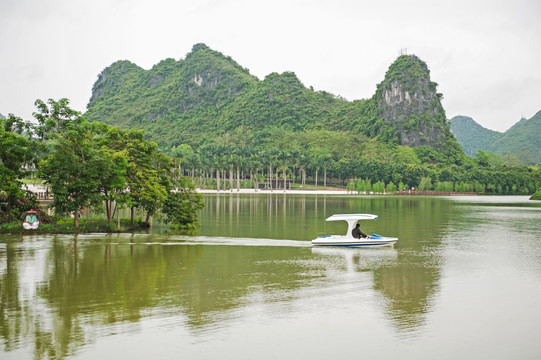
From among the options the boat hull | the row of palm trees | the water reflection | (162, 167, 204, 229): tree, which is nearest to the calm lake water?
the water reflection

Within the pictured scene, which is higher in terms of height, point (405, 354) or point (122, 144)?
point (122, 144)

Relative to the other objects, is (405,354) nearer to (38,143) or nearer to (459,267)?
(459,267)

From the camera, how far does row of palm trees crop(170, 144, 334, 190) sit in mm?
152250

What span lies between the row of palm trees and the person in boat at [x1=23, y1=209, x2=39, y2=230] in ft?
350

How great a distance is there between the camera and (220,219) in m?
57.8

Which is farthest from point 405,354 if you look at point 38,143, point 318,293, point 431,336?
point 38,143

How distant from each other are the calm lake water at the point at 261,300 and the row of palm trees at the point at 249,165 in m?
113

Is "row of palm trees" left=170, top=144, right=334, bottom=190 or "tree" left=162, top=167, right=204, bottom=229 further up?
"row of palm trees" left=170, top=144, right=334, bottom=190

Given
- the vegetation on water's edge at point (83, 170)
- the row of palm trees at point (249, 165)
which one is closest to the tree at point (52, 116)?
the vegetation on water's edge at point (83, 170)

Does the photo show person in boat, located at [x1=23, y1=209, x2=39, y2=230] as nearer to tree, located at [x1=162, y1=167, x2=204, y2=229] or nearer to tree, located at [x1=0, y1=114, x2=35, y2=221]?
tree, located at [x1=0, y1=114, x2=35, y2=221]

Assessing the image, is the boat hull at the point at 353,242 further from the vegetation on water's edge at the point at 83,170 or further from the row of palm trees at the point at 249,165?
the row of palm trees at the point at 249,165

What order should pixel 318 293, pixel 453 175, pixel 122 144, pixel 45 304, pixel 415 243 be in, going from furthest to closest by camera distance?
pixel 453 175 < pixel 122 144 < pixel 415 243 < pixel 318 293 < pixel 45 304

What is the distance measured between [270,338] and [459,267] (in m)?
16.6

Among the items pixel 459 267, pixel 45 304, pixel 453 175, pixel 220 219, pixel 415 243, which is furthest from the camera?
pixel 453 175
